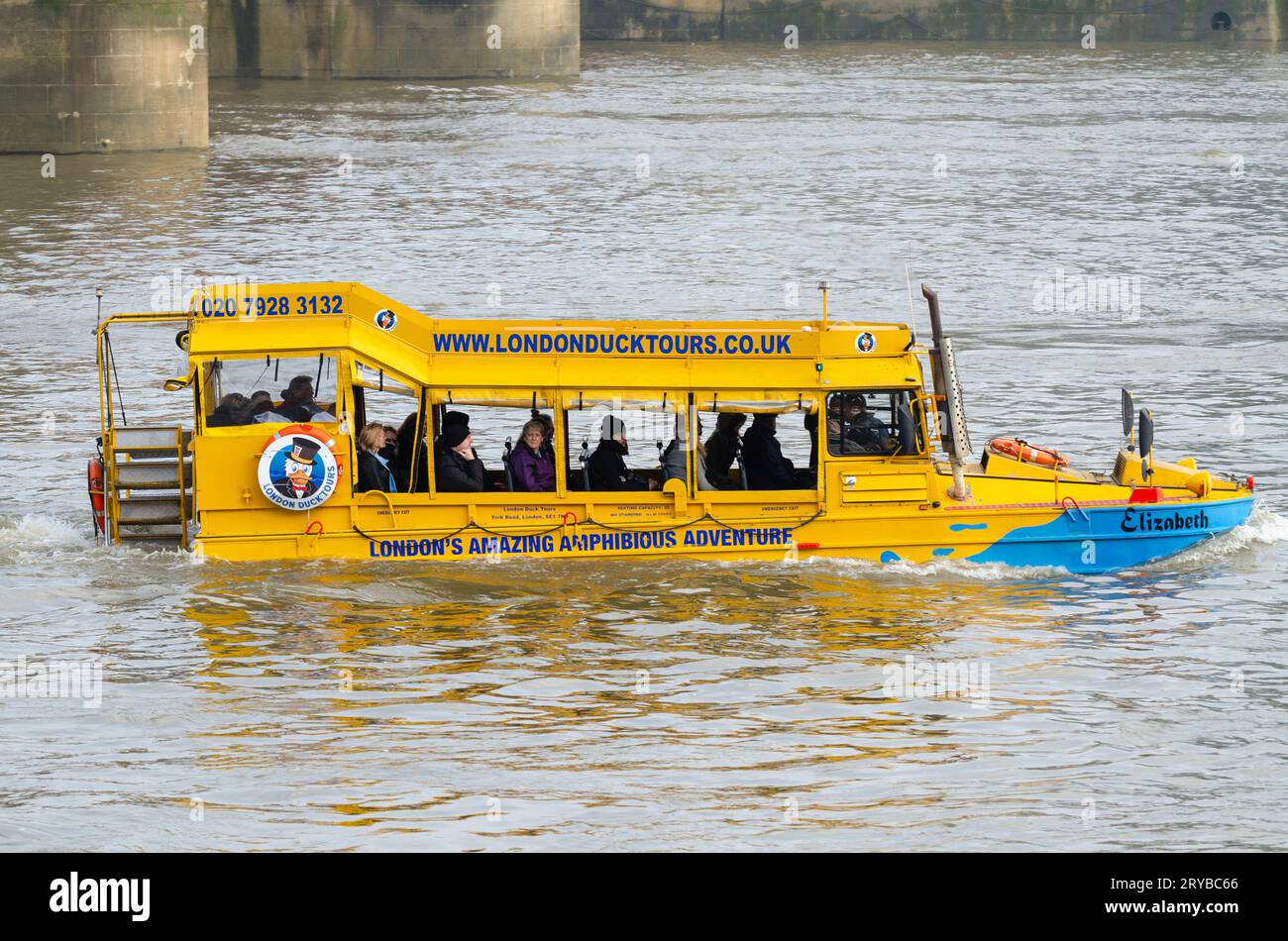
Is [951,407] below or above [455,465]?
above

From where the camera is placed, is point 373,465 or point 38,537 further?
point 38,537

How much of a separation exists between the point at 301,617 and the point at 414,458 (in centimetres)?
174

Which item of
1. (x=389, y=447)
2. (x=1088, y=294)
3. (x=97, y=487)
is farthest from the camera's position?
(x=1088, y=294)

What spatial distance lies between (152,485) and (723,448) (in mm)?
5303

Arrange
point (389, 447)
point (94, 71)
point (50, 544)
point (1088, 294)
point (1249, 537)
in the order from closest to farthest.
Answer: point (389, 447), point (1249, 537), point (50, 544), point (1088, 294), point (94, 71)

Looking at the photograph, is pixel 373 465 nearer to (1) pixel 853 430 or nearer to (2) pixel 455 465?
(2) pixel 455 465

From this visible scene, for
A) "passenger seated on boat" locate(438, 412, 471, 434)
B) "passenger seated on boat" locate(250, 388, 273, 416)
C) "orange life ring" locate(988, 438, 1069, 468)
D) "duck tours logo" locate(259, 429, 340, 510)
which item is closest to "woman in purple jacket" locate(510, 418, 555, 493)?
"passenger seated on boat" locate(438, 412, 471, 434)

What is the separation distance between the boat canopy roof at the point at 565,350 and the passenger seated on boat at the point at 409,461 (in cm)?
48

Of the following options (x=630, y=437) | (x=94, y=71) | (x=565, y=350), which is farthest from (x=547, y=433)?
(x=94, y=71)

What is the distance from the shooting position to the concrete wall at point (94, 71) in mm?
46406

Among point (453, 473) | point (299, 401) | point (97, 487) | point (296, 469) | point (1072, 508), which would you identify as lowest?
point (1072, 508)

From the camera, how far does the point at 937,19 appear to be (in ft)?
286

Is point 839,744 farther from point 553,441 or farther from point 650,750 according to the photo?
point 553,441

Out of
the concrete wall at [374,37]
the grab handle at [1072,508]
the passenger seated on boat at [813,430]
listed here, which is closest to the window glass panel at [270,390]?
the passenger seated on boat at [813,430]
